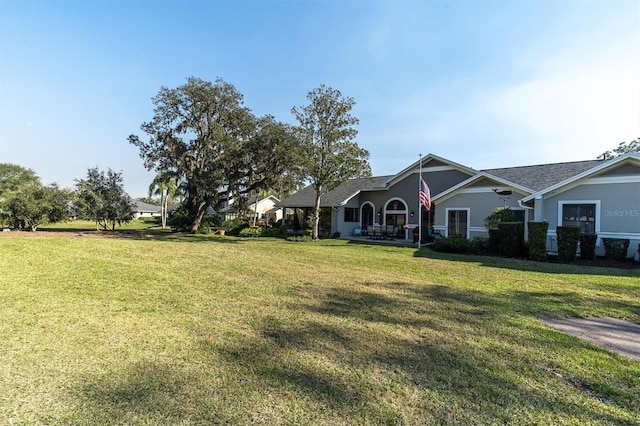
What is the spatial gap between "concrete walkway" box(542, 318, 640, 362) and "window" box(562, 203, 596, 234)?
400 inches

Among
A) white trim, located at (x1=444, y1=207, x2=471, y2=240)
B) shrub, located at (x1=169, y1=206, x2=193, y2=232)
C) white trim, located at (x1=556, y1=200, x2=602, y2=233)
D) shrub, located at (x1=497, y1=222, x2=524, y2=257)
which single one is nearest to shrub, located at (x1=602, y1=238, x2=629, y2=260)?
white trim, located at (x1=556, y1=200, x2=602, y2=233)

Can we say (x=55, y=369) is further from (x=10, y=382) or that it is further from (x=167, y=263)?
(x=167, y=263)

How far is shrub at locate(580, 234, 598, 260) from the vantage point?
12.2 m

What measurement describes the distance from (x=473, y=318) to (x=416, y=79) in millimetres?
13277

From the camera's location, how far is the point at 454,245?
14852mm

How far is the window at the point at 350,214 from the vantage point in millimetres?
24320

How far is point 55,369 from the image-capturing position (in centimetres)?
310

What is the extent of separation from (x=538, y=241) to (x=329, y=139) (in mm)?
12152

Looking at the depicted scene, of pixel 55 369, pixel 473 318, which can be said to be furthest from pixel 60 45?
pixel 473 318

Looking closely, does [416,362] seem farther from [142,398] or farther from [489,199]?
[489,199]

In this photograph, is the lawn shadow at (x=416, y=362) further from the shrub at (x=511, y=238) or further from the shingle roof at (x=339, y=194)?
the shingle roof at (x=339, y=194)

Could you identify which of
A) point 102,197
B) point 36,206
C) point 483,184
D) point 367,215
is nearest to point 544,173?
point 483,184

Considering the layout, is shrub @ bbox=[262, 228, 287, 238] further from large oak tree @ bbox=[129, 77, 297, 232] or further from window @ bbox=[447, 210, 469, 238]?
window @ bbox=[447, 210, 469, 238]

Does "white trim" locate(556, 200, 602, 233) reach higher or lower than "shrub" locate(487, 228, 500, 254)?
higher
